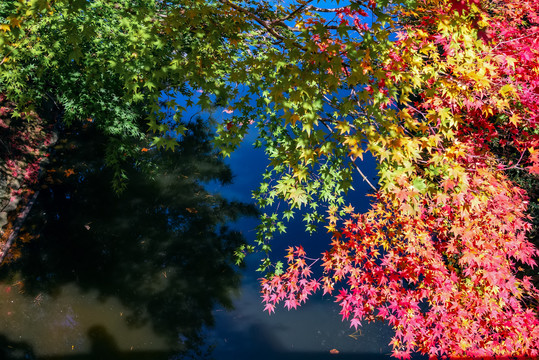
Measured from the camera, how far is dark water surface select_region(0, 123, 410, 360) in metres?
5.07

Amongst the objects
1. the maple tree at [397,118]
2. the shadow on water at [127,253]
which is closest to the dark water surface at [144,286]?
the shadow on water at [127,253]

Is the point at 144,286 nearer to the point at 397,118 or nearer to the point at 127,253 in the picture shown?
the point at 127,253

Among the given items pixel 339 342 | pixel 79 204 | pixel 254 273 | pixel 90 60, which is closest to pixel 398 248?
pixel 339 342

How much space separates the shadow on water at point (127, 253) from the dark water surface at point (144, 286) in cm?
2

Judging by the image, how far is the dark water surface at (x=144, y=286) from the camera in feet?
16.6

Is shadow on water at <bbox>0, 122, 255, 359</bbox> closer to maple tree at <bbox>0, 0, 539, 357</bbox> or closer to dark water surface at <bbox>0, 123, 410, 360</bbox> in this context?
dark water surface at <bbox>0, 123, 410, 360</bbox>

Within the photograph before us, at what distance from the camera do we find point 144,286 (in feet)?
19.4

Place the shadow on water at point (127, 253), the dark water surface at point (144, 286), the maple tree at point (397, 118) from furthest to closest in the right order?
the shadow on water at point (127, 253) → the dark water surface at point (144, 286) → the maple tree at point (397, 118)

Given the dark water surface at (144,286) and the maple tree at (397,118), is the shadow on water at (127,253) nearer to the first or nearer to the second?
the dark water surface at (144,286)

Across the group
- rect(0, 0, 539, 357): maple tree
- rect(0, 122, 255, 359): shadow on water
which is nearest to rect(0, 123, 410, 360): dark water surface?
rect(0, 122, 255, 359): shadow on water

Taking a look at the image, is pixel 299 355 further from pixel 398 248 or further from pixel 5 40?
pixel 5 40

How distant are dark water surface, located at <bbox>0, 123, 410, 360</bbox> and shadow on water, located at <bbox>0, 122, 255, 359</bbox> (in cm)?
2

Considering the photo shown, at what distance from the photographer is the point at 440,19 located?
2.86m

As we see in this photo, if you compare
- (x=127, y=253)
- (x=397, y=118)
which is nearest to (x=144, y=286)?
(x=127, y=253)
